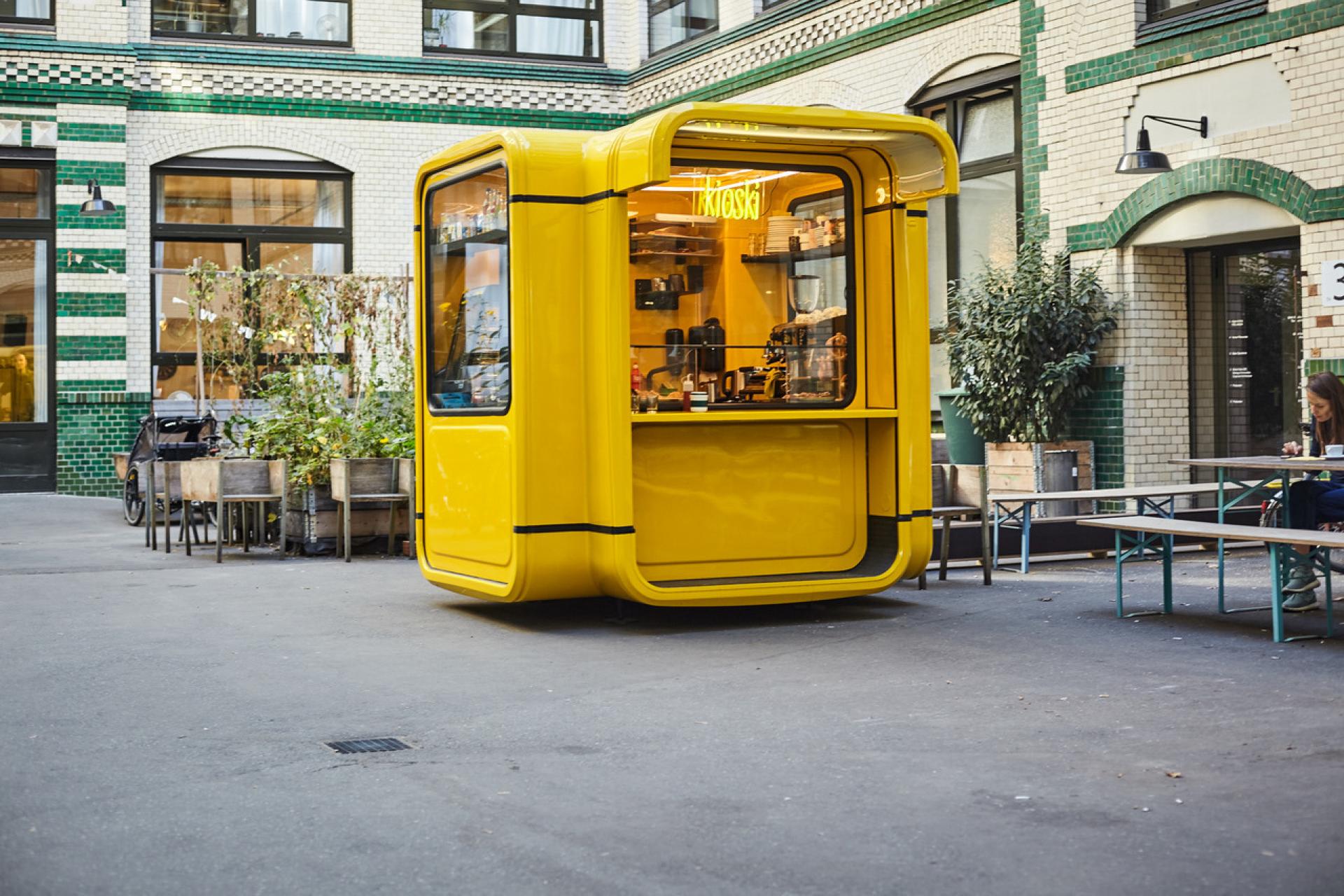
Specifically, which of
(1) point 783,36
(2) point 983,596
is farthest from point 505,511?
(1) point 783,36

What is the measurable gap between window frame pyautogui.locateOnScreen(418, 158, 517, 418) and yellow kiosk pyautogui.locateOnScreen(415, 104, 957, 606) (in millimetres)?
18

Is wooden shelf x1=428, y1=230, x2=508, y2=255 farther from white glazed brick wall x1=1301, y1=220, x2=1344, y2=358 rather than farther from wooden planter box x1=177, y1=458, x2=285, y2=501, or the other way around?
white glazed brick wall x1=1301, y1=220, x2=1344, y2=358

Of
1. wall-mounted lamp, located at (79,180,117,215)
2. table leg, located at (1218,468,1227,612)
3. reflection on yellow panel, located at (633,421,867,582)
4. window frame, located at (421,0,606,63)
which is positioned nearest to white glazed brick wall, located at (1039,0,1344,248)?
table leg, located at (1218,468,1227,612)

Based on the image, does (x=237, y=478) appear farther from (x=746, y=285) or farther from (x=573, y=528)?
(x=746, y=285)

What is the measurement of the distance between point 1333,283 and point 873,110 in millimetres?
7366

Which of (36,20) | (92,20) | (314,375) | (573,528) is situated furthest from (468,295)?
(36,20)

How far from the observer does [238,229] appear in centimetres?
2141

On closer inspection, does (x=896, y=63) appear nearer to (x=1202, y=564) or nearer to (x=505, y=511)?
Result: (x=1202, y=564)

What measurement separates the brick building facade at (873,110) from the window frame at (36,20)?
0.13ft

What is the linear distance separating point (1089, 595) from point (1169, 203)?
499 centimetres

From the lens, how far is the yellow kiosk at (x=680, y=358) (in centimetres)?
903

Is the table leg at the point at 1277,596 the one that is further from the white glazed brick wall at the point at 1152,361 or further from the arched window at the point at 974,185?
the arched window at the point at 974,185

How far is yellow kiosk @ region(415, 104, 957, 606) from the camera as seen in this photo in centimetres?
903

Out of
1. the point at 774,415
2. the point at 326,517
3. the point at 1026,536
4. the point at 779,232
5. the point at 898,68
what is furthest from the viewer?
the point at 898,68
